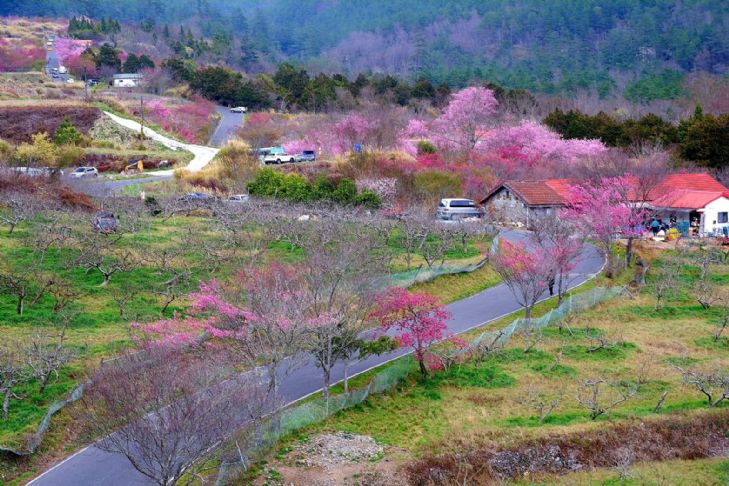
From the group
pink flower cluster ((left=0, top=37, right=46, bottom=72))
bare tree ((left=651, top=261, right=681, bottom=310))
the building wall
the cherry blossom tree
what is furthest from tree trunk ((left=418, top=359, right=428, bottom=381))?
pink flower cluster ((left=0, top=37, right=46, bottom=72))

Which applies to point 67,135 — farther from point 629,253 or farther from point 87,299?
point 629,253

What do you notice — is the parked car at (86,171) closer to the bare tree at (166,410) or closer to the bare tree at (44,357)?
the bare tree at (44,357)

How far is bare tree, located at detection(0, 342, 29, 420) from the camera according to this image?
15.3 metres

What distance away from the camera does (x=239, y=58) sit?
95562 millimetres

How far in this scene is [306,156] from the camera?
146ft

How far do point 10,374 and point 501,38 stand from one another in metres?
101

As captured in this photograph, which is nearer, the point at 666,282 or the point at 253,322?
the point at 253,322

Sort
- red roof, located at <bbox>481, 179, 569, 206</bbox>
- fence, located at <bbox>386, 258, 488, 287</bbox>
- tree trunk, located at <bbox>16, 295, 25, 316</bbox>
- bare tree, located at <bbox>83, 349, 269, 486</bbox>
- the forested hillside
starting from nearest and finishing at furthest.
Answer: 1. bare tree, located at <bbox>83, 349, 269, 486</bbox>
2. tree trunk, located at <bbox>16, 295, 25, 316</bbox>
3. fence, located at <bbox>386, 258, 488, 287</bbox>
4. red roof, located at <bbox>481, 179, 569, 206</bbox>
5. the forested hillside

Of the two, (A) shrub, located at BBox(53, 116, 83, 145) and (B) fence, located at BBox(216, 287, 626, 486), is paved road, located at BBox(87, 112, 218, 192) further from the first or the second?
(B) fence, located at BBox(216, 287, 626, 486)

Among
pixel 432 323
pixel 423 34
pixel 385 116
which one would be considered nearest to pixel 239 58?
pixel 423 34

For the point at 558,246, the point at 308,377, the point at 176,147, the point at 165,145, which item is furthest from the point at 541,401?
the point at 165,145

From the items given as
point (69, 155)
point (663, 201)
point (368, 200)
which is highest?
point (69, 155)

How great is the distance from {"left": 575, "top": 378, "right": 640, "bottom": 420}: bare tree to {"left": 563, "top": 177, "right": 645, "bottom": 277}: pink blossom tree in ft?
29.9

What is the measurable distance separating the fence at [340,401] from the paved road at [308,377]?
3.07ft
